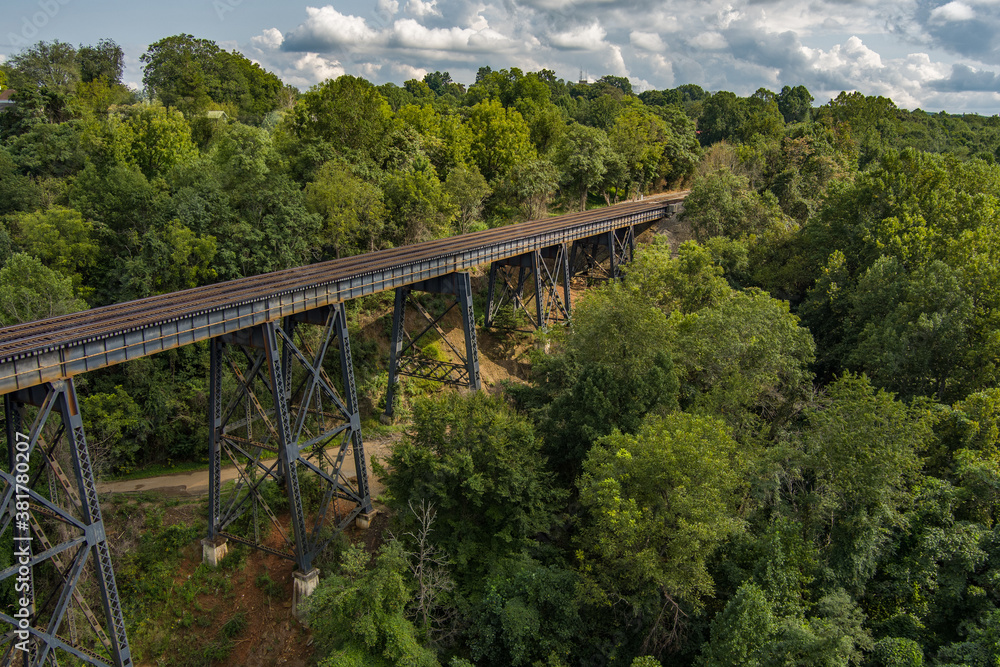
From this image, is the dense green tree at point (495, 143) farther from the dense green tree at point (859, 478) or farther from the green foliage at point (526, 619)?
the green foliage at point (526, 619)

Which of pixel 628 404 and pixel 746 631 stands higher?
pixel 628 404

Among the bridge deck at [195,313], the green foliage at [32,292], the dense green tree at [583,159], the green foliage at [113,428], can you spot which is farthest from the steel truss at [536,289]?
the green foliage at [32,292]

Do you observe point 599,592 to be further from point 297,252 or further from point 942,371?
point 297,252

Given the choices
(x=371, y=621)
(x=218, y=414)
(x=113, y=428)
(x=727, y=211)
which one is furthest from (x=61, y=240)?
(x=727, y=211)

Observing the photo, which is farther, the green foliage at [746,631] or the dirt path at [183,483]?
the dirt path at [183,483]

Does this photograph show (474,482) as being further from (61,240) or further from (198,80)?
(198,80)

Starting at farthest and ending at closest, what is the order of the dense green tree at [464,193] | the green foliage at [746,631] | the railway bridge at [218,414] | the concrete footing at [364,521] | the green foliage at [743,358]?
the dense green tree at [464,193]
the green foliage at [743,358]
the concrete footing at [364,521]
the green foliage at [746,631]
the railway bridge at [218,414]
